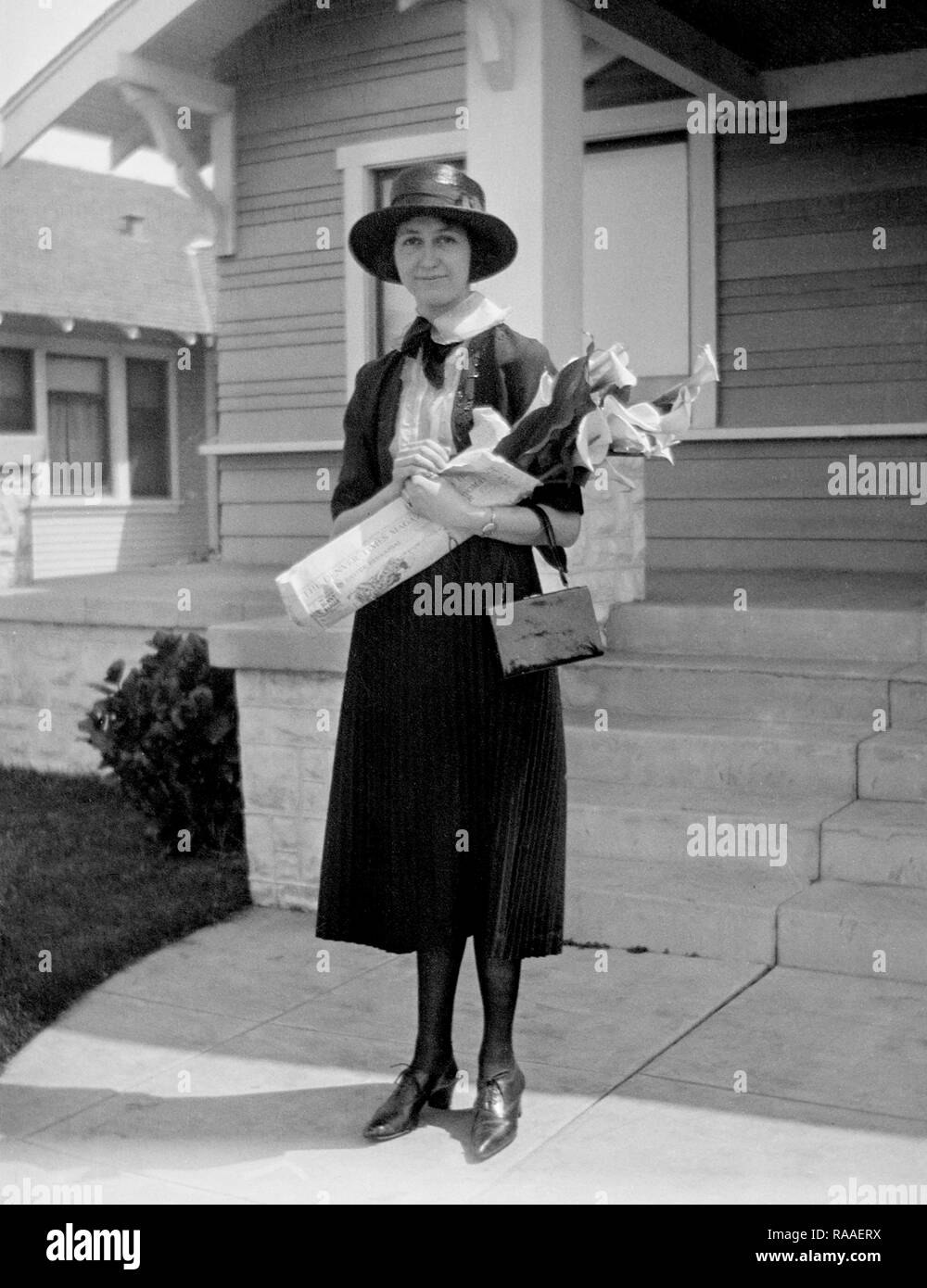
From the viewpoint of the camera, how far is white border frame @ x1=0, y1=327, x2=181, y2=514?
18.8 m

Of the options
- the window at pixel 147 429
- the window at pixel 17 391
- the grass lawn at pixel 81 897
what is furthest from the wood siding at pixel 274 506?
the window at pixel 147 429

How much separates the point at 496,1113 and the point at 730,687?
2.79m

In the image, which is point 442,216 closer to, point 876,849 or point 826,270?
point 876,849

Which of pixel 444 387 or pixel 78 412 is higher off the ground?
pixel 78 412

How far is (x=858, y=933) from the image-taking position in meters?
4.48

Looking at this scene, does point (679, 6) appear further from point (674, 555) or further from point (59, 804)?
point (59, 804)

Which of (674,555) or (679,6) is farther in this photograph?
(674,555)

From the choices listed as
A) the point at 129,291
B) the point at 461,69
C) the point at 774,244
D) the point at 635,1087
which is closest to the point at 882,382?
the point at 774,244

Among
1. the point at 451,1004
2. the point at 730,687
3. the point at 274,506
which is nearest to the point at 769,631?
the point at 730,687

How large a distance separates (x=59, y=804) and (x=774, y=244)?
496 cm

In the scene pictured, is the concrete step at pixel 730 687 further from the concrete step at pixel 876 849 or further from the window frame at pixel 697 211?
the window frame at pixel 697 211

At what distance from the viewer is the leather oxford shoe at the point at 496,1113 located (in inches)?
133

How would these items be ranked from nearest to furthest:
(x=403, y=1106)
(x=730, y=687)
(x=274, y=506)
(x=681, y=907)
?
(x=403, y=1106) → (x=681, y=907) → (x=730, y=687) → (x=274, y=506)
